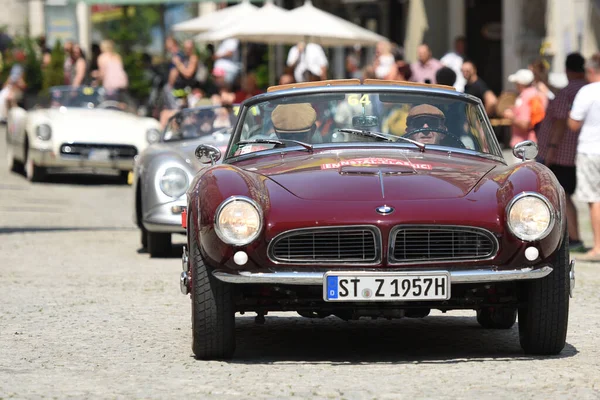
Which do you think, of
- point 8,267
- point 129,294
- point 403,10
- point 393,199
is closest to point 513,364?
point 393,199

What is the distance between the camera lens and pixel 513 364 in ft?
22.9

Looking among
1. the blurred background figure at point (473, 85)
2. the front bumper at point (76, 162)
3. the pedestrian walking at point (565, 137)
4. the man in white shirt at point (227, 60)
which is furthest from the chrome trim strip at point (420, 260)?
the man in white shirt at point (227, 60)

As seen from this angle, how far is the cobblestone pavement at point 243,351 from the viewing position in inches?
248

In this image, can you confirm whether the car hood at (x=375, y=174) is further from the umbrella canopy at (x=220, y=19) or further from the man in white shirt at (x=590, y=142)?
the umbrella canopy at (x=220, y=19)

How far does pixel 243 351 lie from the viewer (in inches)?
294

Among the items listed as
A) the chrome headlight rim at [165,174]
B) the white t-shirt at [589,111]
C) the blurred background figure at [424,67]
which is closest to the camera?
the chrome headlight rim at [165,174]

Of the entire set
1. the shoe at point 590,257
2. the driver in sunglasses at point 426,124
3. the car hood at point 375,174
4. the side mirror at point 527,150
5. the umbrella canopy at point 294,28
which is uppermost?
the umbrella canopy at point 294,28

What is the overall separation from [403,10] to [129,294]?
970 inches

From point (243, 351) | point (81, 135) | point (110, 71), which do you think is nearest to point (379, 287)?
point (243, 351)

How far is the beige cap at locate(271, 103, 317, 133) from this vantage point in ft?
26.7

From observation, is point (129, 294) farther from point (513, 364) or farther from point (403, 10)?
point (403, 10)

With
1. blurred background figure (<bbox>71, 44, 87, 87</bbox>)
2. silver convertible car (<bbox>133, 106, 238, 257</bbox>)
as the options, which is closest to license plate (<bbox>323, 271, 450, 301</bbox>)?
silver convertible car (<bbox>133, 106, 238, 257</bbox>)

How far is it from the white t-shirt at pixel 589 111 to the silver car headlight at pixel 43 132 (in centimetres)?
960

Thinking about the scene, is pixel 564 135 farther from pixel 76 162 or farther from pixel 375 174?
pixel 76 162
